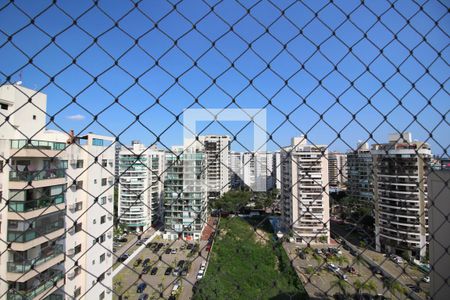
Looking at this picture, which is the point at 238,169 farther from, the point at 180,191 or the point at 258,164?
the point at 180,191

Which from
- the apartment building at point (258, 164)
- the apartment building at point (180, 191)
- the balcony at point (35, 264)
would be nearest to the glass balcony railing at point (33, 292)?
the balcony at point (35, 264)

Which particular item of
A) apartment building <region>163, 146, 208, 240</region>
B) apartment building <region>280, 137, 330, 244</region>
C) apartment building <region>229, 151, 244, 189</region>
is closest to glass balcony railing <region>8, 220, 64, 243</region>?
apartment building <region>163, 146, 208, 240</region>

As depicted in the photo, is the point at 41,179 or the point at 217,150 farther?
the point at 41,179

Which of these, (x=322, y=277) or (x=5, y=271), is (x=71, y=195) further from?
(x=322, y=277)

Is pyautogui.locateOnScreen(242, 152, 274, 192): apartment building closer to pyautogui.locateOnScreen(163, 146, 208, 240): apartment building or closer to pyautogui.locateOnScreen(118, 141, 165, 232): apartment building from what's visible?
pyautogui.locateOnScreen(163, 146, 208, 240): apartment building

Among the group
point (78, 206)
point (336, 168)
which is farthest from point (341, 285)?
point (78, 206)

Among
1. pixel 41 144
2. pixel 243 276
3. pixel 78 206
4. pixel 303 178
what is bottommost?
pixel 243 276

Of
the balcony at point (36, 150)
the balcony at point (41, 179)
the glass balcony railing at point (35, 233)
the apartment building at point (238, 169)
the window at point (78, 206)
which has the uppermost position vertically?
the balcony at point (36, 150)

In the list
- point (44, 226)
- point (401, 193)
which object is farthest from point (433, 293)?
point (401, 193)

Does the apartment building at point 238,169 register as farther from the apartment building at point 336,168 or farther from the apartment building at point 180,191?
the apartment building at point 336,168

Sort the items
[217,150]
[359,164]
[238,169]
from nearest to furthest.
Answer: [217,150]
[359,164]
[238,169]

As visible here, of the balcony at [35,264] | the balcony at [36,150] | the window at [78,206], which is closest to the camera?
the balcony at [36,150]
